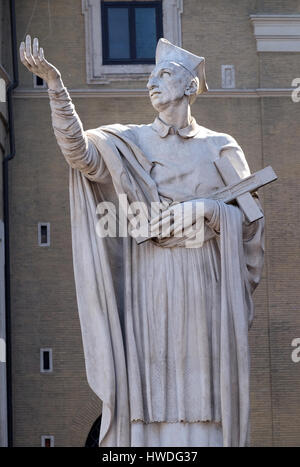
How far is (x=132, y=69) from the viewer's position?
26656 millimetres

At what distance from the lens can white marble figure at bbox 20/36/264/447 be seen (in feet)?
36.9

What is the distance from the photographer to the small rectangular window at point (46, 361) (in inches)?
1027

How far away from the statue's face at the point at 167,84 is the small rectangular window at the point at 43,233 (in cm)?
1477

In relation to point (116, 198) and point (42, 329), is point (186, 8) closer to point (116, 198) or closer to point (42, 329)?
point (42, 329)

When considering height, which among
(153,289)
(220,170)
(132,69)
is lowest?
(153,289)

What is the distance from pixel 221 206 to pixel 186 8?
51.8 ft

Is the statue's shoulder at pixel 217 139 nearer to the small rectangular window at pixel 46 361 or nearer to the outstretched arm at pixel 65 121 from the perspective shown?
the outstretched arm at pixel 65 121

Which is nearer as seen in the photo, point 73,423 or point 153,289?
point 153,289

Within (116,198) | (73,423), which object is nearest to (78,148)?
(116,198)

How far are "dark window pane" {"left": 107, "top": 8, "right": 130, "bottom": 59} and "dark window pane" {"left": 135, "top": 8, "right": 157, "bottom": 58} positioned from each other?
17cm

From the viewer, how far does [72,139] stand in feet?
36.8

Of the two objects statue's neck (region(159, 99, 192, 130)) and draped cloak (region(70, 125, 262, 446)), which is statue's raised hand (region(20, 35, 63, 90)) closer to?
draped cloak (region(70, 125, 262, 446))

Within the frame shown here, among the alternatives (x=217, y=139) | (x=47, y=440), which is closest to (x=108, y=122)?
(x=47, y=440)

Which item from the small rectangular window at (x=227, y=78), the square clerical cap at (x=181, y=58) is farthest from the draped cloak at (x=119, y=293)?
the small rectangular window at (x=227, y=78)
